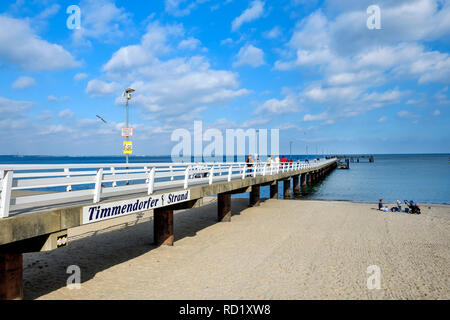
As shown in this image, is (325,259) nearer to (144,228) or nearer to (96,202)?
(96,202)

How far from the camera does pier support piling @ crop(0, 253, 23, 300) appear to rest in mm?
5227

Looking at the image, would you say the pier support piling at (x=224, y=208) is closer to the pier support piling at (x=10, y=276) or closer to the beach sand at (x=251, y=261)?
the beach sand at (x=251, y=261)

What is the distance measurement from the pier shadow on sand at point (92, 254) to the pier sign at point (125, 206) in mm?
2138

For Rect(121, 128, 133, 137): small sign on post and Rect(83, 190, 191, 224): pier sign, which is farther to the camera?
Rect(121, 128, 133, 137): small sign on post

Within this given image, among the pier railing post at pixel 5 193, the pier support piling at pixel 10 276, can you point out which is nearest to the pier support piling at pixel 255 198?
the pier support piling at pixel 10 276

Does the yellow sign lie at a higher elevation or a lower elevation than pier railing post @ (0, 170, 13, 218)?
higher

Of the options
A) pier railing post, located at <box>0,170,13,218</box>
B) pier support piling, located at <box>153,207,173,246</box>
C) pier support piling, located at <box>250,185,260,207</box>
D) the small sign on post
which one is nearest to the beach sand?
pier support piling, located at <box>153,207,173,246</box>

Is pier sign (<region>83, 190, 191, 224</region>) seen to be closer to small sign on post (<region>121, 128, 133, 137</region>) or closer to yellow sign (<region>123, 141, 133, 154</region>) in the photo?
small sign on post (<region>121, 128, 133, 137</region>)

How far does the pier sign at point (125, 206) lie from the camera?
595 cm

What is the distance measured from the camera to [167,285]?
279 inches

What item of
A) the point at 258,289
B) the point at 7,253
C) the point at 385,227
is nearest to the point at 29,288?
the point at 7,253

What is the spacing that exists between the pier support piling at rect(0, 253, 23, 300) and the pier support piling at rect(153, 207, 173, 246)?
16.0 feet

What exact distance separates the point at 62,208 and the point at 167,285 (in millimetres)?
3055
